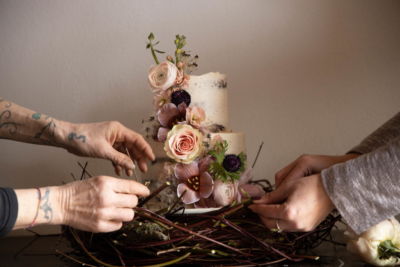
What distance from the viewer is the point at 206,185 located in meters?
0.97

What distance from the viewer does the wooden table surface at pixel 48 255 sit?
1.00 metres

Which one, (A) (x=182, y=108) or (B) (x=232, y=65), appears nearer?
(A) (x=182, y=108)

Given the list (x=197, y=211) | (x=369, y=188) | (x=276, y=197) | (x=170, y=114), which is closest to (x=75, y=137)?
(x=170, y=114)

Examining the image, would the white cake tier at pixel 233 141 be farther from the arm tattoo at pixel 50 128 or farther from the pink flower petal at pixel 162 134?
the arm tattoo at pixel 50 128

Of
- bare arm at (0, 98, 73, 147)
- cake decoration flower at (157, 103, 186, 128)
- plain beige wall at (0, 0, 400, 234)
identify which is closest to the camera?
cake decoration flower at (157, 103, 186, 128)

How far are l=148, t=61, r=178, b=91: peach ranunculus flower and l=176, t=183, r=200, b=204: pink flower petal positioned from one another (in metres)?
0.22

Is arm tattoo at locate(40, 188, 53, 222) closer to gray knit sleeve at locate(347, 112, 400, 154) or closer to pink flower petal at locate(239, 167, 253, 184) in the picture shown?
pink flower petal at locate(239, 167, 253, 184)

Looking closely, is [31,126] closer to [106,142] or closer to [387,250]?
[106,142]

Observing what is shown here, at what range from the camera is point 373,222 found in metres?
0.88

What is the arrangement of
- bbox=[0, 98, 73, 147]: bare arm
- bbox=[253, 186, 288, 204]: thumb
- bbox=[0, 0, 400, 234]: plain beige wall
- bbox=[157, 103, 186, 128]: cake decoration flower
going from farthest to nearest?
bbox=[0, 0, 400, 234]: plain beige wall → bbox=[0, 98, 73, 147]: bare arm → bbox=[157, 103, 186, 128]: cake decoration flower → bbox=[253, 186, 288, 204]: thumb

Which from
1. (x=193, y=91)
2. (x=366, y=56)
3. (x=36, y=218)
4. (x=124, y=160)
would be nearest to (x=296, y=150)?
(x=366, y=56)

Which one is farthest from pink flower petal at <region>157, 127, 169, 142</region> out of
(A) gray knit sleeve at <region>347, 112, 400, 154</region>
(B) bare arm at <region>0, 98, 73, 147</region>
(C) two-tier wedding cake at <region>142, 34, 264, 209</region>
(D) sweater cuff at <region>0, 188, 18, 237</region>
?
(A) gray knit sleeve at <region>347, 112, 400, 154</region>

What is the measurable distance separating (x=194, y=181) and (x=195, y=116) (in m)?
0.14

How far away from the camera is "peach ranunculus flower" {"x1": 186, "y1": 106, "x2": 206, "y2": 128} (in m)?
0.99
